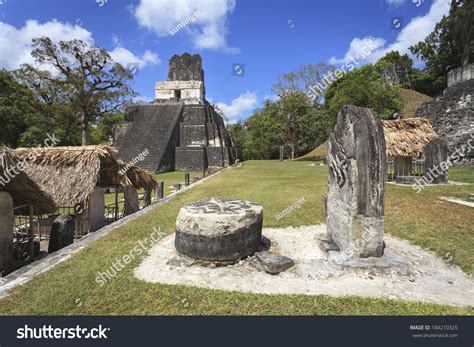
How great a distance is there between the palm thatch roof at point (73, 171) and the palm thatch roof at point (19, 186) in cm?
90

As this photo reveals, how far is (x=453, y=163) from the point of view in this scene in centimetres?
1720

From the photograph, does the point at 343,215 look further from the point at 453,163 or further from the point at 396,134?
the point at 453,163

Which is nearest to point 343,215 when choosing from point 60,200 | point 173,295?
point 173,295

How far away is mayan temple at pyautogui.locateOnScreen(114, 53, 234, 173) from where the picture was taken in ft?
79.2

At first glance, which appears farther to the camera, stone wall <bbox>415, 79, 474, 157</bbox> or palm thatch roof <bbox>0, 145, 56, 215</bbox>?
stone wall <bbox>415, 79, 474, 157</bbox>

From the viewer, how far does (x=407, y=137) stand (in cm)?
1302

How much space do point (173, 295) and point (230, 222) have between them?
136cm

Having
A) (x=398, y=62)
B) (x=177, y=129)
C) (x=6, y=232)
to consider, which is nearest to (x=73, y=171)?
(x=6, y=232)

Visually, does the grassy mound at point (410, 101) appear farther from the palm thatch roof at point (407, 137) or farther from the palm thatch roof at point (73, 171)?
the palm thatch roof at point (73, 171)

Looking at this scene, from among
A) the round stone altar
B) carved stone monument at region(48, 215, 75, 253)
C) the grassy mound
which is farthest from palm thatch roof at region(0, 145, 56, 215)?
the grassy mound

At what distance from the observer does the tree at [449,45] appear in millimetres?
25031

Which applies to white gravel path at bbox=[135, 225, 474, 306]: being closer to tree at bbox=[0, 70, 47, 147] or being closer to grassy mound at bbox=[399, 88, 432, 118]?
tree at bbox=[0, 70, 47, 147]

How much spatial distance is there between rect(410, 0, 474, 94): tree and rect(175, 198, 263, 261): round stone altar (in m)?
31.8
